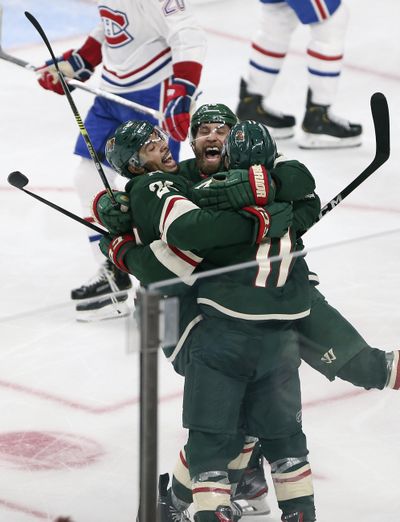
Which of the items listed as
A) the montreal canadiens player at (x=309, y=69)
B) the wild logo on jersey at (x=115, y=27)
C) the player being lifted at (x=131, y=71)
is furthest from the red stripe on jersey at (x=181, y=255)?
the montreal canadiens player at (x=309, y=69)

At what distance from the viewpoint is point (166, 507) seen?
2.73m

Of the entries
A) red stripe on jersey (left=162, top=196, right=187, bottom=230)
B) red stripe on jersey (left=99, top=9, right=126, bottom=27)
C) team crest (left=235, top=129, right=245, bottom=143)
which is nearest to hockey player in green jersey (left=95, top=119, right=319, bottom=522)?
red stripe on jersey (left=162, top=196, right=187, bottom=230)

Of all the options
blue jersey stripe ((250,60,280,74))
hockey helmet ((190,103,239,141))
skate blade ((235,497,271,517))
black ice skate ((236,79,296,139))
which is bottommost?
black ice skate ((236,79,296,139))

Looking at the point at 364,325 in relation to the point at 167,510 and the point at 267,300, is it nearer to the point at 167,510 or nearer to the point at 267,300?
the point at 267,300

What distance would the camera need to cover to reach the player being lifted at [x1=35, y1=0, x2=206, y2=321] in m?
4.48

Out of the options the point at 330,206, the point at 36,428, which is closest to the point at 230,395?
the point at 36,428

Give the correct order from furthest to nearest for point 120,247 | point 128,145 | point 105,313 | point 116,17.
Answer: point 116,17
point 128,145
point 120,247
point 105,313

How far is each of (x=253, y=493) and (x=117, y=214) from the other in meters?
0.58

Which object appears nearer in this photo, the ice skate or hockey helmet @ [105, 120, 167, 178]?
the ice skate

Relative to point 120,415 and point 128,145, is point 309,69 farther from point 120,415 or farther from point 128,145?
point 120,415

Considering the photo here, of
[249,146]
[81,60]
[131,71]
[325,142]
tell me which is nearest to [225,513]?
[249,146]

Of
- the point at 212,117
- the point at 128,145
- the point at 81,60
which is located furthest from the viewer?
the point at 81,60

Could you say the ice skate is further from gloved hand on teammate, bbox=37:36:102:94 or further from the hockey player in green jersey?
gloved hand on teammate, bbox=37:36:102:94

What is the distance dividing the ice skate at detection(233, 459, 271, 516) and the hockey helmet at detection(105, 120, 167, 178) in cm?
67
